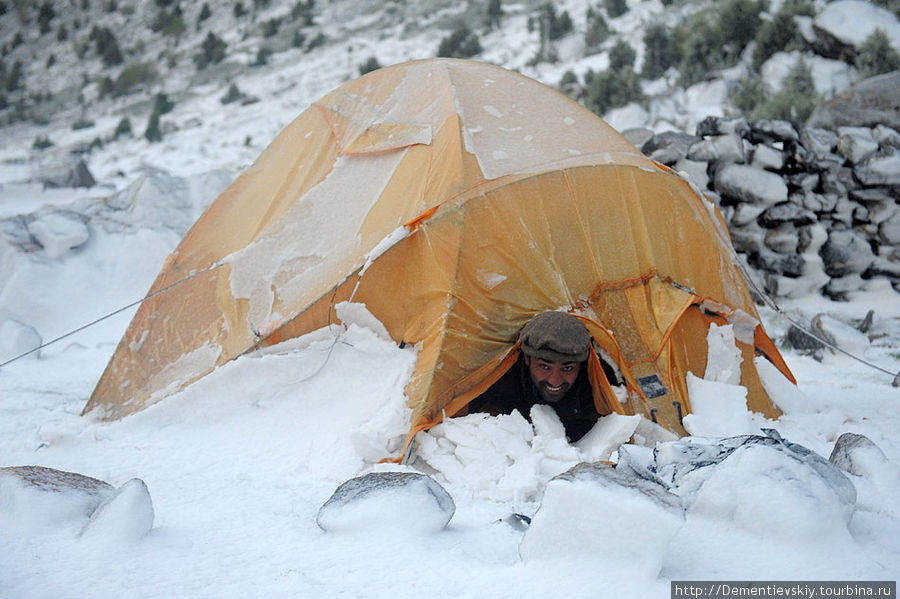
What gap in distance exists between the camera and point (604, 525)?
1848 millimetres

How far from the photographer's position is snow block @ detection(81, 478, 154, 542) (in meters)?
2.03

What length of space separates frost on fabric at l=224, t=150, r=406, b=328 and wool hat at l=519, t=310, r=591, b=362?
89 centimetres

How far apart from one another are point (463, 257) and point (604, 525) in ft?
5.24

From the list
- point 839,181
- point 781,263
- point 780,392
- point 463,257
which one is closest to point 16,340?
point 463,257

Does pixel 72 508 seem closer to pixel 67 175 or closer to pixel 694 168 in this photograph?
pixel 694 168

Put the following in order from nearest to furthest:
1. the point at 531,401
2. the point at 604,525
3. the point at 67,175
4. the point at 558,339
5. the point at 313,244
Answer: the point at 604,525, the point at 558,339, the point at 531,401, the point at 313,244, the point at 67,175

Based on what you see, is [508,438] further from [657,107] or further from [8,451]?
[657,107]

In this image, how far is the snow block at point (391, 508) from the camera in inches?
84.0

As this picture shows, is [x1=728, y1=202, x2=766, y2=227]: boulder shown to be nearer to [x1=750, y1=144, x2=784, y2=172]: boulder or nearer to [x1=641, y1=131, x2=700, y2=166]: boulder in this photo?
[x1=750, y1=144, x2=784, y2=172]: boulder

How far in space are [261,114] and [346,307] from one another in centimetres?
992

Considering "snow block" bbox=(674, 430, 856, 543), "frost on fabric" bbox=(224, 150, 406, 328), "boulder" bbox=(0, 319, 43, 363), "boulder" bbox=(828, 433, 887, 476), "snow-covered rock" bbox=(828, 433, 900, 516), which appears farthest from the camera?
"boulder" bbox=(0, 319, 43, 363)

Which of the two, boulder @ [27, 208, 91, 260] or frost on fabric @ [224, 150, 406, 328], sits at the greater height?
frost on fabric @ [224, 150, 406, 328]

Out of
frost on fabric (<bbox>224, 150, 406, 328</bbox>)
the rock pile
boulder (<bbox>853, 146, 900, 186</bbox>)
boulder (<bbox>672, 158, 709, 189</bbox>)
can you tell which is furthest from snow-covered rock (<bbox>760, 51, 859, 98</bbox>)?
frost on fabric (<bbox>224, 150, 406, 328</bbox>)

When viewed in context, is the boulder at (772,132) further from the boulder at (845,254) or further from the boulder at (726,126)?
the boulder at (845,254)
